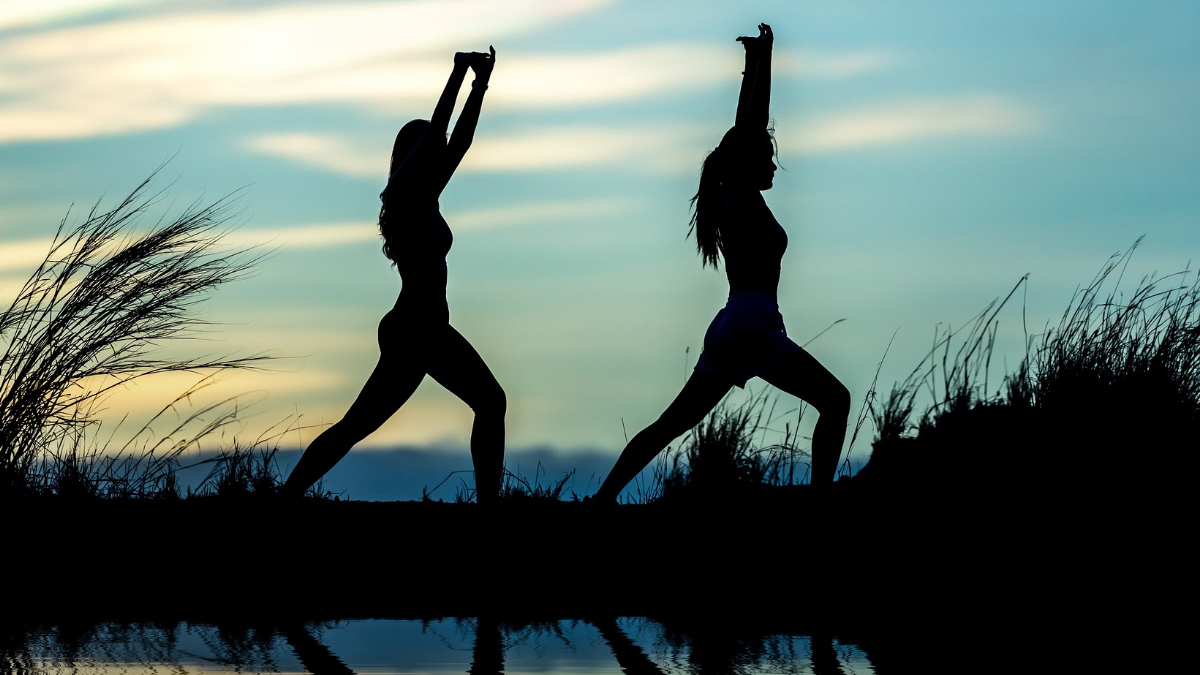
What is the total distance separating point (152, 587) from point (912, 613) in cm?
305

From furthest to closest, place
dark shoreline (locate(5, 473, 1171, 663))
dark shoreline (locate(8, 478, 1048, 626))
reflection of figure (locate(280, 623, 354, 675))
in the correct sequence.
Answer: dark shoreline (locate(8, 478, 1048, 626))
dark shoreline (locate(5, 473, 1171, 663))
reflection of figure (locate(280, 623, 354, 675))

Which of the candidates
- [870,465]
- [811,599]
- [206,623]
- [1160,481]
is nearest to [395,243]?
[206,623]

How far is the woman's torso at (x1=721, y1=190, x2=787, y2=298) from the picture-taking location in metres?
6.30

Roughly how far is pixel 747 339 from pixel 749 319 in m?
0.09

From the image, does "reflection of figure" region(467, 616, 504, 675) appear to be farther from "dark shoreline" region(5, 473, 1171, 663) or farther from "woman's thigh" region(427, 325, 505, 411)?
"woman's thigh" region(427, 325, 505, 411)

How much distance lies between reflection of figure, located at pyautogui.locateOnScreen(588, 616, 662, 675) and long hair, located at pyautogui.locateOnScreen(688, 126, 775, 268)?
1874 millimetres

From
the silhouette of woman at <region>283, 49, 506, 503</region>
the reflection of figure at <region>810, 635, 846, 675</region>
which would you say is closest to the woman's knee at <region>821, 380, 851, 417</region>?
the silhouette of woman at <region>283, 49, 506, 503</region>

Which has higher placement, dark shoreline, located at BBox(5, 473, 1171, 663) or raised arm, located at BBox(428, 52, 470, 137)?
raised arm, located at BBox(428, 52, 470, 137)

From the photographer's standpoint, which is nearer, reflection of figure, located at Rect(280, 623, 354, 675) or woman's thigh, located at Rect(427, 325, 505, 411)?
reflection of figure, located at Rect(280, 623, 354, 675)

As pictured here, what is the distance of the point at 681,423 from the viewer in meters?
6.37

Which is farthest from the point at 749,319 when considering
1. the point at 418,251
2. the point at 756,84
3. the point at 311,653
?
the point at 311,653

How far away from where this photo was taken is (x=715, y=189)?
6.48 metres

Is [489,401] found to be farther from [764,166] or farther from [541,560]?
[764,166]

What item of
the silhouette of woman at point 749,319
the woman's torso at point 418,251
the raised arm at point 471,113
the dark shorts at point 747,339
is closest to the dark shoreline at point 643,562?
the silhouette of woman at point 749,319
